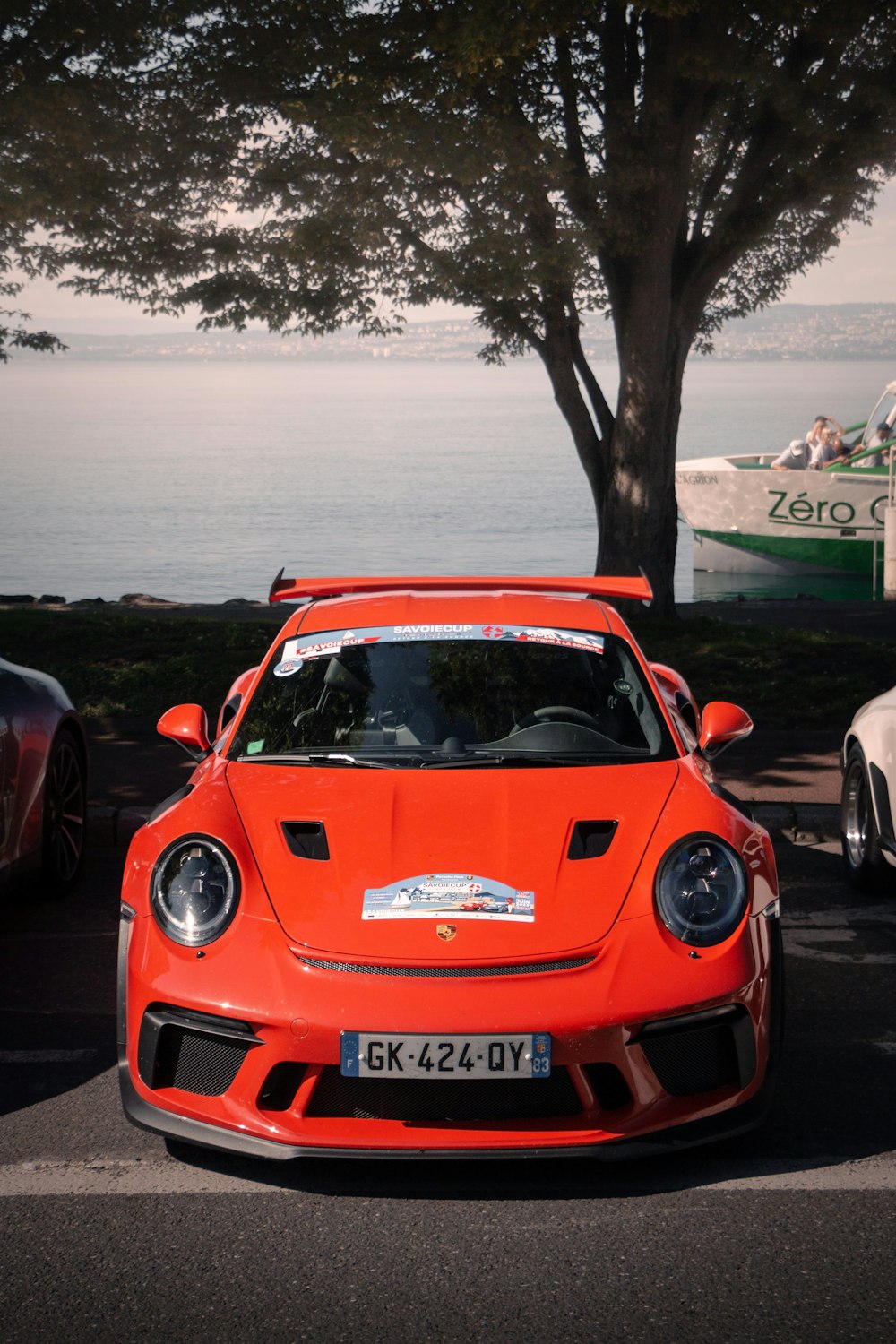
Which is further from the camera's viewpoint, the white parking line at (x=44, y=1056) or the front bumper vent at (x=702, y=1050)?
the white parking line at (x=44, y=1056)

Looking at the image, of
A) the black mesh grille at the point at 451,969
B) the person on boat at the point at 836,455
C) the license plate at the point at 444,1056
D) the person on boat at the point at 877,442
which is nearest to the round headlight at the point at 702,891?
the black mesh grille at the point at 451,969

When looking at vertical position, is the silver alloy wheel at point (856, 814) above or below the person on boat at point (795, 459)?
below

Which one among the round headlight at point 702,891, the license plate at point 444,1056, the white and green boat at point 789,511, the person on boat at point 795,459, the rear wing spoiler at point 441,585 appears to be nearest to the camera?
the license plate at point 444,1056

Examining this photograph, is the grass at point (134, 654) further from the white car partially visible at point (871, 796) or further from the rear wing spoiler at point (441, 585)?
the white car partially visible at point (871, 796)

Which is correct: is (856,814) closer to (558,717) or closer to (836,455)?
(558,717)

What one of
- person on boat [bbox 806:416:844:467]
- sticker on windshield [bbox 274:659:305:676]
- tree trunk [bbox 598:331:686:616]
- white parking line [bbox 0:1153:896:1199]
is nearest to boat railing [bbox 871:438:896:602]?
person on boat [bbox 806:416:844:467]

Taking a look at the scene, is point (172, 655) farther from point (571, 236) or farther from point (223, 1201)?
point (223, 1201)

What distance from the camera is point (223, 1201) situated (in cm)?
368

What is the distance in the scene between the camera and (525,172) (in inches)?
519

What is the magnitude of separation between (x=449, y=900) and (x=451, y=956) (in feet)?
0.66

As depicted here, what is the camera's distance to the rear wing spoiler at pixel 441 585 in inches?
224

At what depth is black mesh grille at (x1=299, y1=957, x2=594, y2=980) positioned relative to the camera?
11.9ft

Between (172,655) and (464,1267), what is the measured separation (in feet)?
31.6

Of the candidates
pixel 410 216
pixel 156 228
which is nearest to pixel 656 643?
pixel 410 216
